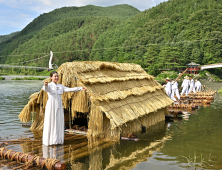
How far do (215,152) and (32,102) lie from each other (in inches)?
284

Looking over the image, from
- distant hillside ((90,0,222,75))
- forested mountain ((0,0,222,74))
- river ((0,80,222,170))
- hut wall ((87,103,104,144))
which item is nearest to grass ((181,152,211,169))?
river ((0,80,222,170))

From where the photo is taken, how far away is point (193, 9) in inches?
5915

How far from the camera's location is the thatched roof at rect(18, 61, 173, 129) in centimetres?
899

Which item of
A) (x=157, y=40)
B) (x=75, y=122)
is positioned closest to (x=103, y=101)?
(x=75, y=122)

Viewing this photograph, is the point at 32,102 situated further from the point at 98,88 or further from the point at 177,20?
the point at 177,20

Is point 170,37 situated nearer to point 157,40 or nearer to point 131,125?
point 157,40

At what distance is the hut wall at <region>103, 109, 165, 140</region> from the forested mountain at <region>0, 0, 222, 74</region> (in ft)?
202

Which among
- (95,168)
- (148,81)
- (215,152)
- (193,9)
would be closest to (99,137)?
(95,168)

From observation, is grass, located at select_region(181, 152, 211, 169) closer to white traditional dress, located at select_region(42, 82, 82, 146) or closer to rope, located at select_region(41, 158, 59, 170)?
rope, located at select_region(41, 158, 59, 170)

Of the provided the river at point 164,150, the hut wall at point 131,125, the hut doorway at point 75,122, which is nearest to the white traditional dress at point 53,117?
the river at point 164,150

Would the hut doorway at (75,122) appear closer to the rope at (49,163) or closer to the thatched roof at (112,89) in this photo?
the thatched roof at (112,89)

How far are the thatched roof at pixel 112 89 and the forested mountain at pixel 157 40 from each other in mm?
61935

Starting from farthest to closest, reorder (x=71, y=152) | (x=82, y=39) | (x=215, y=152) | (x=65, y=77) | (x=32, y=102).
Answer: (x=82, y=39) < (x=32, y=102) < (x=65, y=77) < (x=215, y=152) < (x=71, y=152)

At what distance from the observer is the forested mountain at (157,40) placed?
4048 inches
